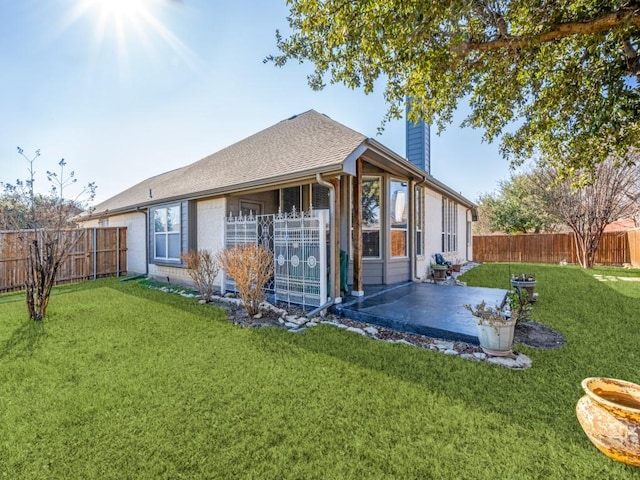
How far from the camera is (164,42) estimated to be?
289 inches

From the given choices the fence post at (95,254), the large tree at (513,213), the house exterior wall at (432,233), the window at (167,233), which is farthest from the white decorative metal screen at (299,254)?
the large tree at (513,213)

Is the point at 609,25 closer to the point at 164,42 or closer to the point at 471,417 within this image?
the point at 471,417

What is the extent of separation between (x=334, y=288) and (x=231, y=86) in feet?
23.0

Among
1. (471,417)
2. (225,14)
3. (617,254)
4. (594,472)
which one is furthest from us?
(617,254)

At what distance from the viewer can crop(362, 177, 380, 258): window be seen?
825 cm

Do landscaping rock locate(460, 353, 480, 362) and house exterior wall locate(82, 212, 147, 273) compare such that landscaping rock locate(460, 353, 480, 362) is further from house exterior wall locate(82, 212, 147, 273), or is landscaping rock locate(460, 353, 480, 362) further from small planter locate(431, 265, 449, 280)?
house exterior wall locate(82, 212, 147, 273)

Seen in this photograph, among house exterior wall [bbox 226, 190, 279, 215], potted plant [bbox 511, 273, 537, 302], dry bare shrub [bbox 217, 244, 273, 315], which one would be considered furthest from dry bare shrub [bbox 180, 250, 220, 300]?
potted plant [bbox 511, 273, 537, 302]

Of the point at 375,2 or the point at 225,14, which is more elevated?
the point at 225,14

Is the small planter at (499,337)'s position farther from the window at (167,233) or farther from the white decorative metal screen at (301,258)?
the window at (167,233)

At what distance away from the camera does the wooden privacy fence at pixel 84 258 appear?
1001 cm

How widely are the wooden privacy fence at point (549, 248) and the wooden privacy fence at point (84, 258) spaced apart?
72.3 feet

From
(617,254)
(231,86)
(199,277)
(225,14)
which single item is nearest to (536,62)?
(225,14)

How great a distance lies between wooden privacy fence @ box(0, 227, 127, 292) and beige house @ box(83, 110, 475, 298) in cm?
177

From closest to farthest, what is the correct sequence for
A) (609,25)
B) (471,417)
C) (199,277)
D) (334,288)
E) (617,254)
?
(471,417), (609,25), (334,288), (199,277), (617,254)
